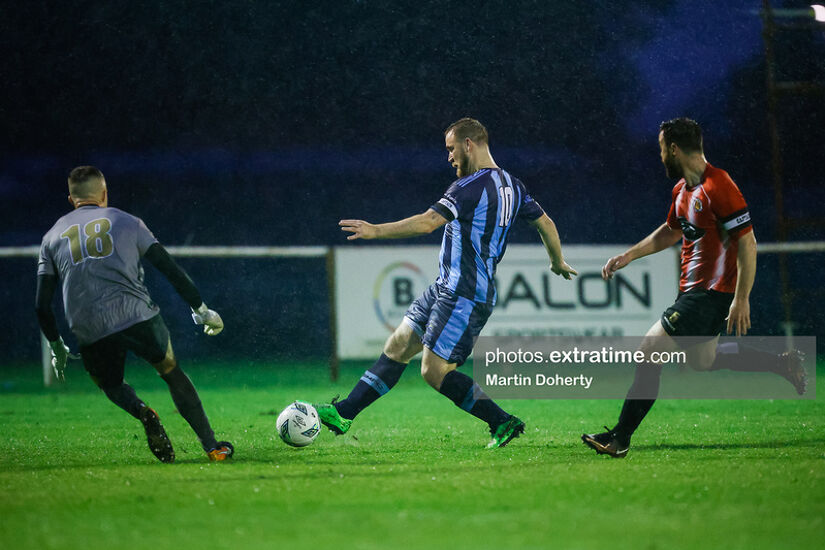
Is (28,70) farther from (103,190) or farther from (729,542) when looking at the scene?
(729,542)

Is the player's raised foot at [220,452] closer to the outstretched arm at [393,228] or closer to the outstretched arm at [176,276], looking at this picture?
the outstretched arm at [176,276]

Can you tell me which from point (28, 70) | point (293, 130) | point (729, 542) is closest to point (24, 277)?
point (28, 70)

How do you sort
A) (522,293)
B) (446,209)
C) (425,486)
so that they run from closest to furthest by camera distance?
(425,486)
(446,209)
(522,293)

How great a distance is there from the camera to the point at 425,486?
4.96 meters

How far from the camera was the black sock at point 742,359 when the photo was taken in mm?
6793

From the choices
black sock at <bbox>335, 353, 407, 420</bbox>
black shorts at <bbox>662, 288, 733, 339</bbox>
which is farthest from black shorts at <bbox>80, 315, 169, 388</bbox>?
black shorts at <bbox>662, 288, 733, 339</bbox>

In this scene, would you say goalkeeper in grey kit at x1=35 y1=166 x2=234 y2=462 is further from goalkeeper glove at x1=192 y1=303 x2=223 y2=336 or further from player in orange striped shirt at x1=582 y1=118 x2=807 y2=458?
player in orange striped shirt at x1=582 y1=118 x2=807 y2=458

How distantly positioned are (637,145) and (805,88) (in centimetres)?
925

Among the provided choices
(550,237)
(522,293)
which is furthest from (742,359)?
(522,293)

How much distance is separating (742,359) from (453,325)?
2.14m

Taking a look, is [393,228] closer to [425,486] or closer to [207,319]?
[207,319]

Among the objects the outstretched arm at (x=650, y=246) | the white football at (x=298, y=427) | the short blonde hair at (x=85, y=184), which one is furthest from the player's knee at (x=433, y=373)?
the short blonde hair at (x=85, y=184)

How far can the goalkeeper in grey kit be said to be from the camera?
5969 mm

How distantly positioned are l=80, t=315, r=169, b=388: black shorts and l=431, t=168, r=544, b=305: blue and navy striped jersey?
1.87 metres
